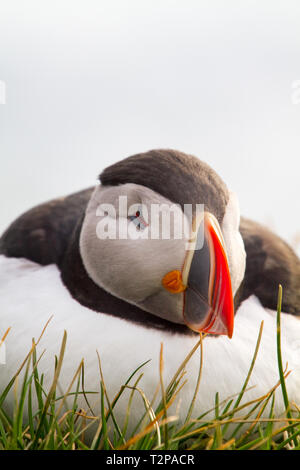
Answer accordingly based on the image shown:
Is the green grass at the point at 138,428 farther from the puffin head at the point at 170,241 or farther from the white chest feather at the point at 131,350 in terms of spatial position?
the puffin head at the point at 170,241

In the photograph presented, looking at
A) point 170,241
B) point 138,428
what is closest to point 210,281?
point 170,241

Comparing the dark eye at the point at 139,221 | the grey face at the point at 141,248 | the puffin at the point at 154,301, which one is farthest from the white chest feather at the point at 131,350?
the dark eye at the point at 139,221

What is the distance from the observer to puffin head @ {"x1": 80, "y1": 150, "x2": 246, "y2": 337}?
1921 mm

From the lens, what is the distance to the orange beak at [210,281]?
189 cm

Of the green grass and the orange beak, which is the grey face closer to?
the orange beak

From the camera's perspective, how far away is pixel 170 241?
196cm

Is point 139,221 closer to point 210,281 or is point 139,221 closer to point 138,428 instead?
point 210,281

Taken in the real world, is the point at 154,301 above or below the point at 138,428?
above

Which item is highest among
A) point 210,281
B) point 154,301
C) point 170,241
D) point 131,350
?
point 170,241

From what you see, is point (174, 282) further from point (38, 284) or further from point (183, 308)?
point (38, 284)

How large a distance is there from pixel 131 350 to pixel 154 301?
7.4 inches

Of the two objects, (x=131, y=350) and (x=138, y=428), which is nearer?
(x=138, y=428)

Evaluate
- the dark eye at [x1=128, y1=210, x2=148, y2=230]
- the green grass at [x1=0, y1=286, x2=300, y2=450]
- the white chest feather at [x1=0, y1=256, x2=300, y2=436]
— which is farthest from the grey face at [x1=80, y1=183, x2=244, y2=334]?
the green grass at [x1=0, y1=286, x2=300, y2=450]

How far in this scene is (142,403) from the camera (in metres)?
1.99
